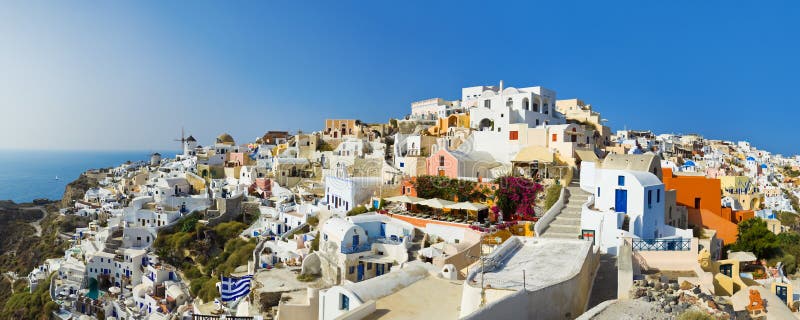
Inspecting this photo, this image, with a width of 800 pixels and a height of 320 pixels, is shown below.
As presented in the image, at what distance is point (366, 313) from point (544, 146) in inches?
763

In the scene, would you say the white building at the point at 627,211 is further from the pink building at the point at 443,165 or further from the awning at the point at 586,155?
the pink building at the point at 443,165

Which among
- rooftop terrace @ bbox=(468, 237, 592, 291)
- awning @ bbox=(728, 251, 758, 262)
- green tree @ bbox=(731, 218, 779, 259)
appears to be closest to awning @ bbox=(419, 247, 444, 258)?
rooftop terrace @ bbox=(468, 237, 592, 291)

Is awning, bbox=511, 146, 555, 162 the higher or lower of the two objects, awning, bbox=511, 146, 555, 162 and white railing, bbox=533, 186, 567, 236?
the higher

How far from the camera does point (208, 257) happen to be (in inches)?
1217

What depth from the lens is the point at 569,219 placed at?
679 inches

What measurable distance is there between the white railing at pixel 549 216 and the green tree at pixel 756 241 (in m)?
6.84

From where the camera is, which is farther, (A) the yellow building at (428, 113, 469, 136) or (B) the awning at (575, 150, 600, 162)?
(A) the yellow building at (428, 113, 469, 136)

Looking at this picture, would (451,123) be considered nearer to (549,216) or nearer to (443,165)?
(443,165)

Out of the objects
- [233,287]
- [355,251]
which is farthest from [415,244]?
[233,287]

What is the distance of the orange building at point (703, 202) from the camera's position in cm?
1917

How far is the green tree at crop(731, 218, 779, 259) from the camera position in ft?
62.5

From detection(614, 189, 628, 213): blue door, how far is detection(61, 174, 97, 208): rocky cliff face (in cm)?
6521

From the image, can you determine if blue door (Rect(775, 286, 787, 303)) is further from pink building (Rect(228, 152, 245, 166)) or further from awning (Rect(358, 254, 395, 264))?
pink building (Rect(228, 152, 245, 166))

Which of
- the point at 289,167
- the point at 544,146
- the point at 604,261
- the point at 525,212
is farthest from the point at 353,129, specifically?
the point at 604,261
